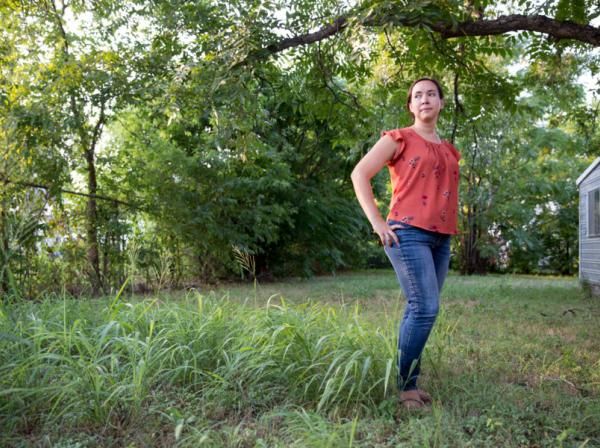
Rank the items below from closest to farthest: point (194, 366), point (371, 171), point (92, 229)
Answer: point (371, 171) < point (194, 366) < point (92, 229)

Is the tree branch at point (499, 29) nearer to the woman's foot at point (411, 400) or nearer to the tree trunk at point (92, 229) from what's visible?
the woman's foot at point (411, 400)

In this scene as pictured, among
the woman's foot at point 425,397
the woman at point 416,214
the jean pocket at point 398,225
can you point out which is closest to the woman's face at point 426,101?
the woman at point 416,214

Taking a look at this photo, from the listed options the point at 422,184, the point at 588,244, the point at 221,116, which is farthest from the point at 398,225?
the point at 588,244

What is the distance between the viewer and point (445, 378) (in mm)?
3854

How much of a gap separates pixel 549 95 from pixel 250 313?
8374mm

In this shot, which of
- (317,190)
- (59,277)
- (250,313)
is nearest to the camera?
(250,313)

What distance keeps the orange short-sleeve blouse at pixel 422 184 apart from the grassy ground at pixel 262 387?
2.68 ft

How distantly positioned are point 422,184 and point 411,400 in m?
1.23

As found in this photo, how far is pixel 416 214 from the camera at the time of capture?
10.3ft

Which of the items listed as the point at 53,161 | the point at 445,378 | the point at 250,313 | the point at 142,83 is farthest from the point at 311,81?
the point at 53,161

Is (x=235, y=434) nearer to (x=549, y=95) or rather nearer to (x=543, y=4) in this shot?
(x=543, y=4)

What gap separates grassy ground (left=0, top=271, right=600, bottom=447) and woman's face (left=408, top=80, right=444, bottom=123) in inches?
54.9

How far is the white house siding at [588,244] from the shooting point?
37.3 feet

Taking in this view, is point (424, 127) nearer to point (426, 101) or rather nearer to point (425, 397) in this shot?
point (426, 101)
